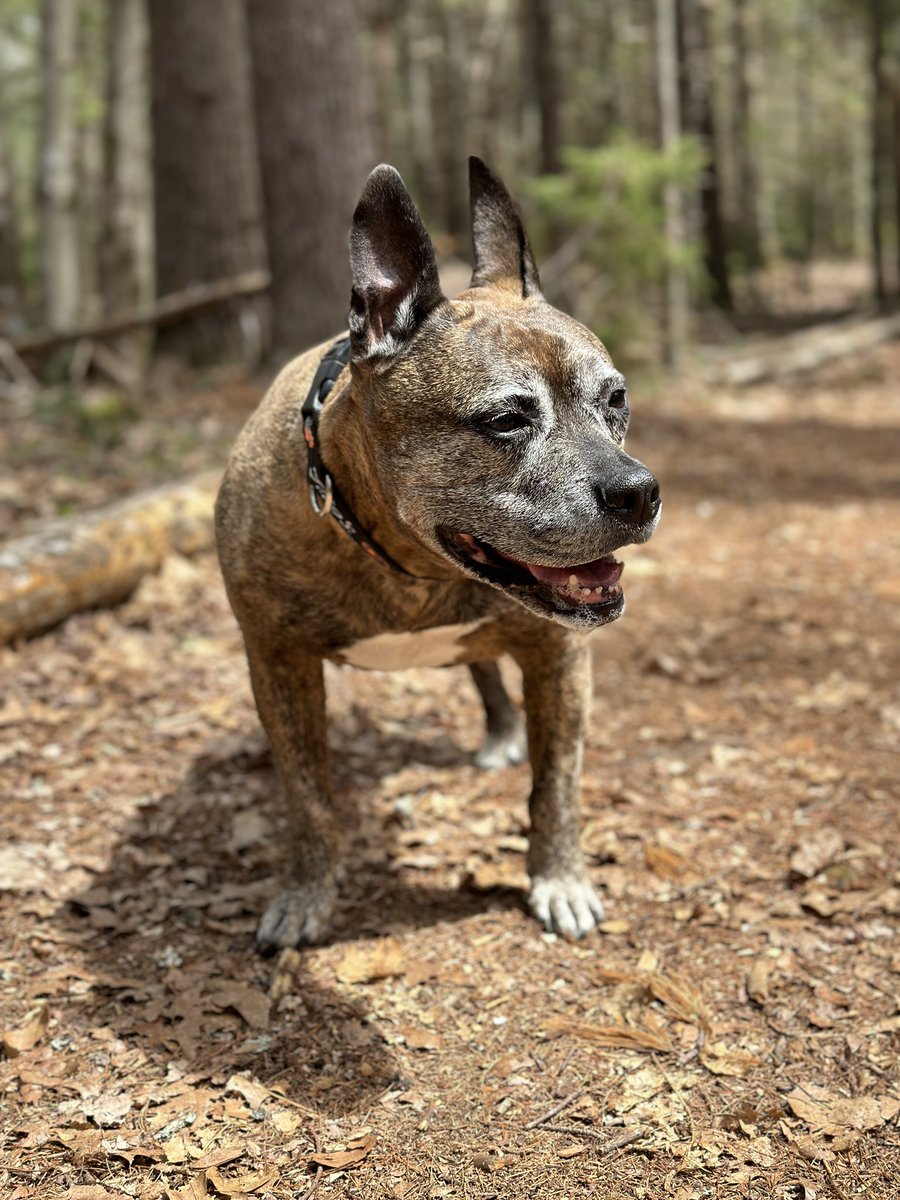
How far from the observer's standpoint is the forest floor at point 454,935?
9.20 feet

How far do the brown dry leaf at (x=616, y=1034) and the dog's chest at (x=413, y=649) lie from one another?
118 centimetres

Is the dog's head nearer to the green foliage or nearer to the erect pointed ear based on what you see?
the erect pointed ear

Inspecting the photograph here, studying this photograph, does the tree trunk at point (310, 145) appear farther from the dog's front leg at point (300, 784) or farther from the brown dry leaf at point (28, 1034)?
the brown dry leaf at point (28, 1034)

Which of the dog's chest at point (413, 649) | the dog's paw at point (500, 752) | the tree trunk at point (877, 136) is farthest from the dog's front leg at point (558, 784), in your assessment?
the tree trunk at point (877, 136)

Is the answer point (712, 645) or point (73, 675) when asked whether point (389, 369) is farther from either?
point (712, 645)

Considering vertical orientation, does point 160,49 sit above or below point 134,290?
above

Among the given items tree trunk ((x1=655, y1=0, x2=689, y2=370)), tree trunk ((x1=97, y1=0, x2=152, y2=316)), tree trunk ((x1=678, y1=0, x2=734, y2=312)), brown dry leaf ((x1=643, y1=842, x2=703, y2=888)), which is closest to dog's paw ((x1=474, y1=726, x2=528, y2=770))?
brown dry leaf ((x1=643, y1=842, x2=703, y2=888))

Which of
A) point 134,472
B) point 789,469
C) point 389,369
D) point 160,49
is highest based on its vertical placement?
point 160,49

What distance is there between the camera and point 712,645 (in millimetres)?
6082

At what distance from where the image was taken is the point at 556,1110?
293 cm

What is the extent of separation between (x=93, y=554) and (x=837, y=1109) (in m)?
4.56

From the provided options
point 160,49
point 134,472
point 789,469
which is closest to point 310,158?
point 134,472

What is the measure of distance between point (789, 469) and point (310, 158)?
476 cm

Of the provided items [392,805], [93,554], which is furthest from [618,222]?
[392,805]
